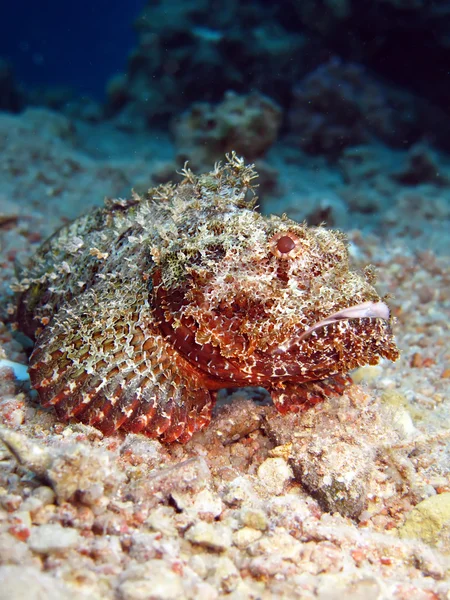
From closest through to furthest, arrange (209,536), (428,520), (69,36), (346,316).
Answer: (209,536) < (428,520) < (346,316) < (69,36)

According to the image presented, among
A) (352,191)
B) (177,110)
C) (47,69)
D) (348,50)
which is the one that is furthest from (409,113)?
(47,69)

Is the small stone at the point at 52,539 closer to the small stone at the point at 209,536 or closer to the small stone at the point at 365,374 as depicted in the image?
the small stone at the point at 209,536

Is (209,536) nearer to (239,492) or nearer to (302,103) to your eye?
(239,492)

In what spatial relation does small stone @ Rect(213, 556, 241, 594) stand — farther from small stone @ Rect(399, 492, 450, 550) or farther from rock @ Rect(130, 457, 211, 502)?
small stone @ Rect(399, 492, 450, 550)

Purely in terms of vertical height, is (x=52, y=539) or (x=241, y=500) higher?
(x=241, y=500)

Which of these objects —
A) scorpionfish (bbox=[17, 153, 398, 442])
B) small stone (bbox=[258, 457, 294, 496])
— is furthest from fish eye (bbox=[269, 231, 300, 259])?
small stone (bbox=[258, 457, 294, 496])

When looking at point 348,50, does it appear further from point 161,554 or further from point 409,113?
point 161,554

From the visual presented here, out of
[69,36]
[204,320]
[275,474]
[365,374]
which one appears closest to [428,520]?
[275,474]

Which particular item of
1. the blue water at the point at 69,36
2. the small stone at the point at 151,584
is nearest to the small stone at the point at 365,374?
the small stone at the point at 151,584
